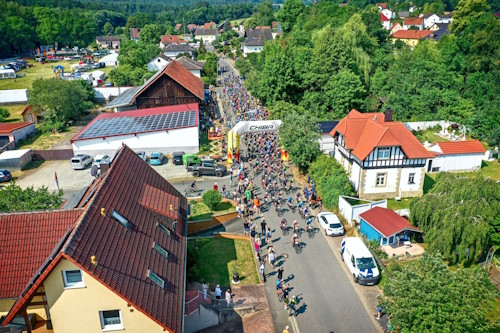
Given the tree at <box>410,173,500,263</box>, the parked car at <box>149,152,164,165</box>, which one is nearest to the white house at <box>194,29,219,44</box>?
the parked car at <box>149,152,164,165</box>

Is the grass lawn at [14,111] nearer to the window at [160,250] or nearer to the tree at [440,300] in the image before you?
the window at [160,250]

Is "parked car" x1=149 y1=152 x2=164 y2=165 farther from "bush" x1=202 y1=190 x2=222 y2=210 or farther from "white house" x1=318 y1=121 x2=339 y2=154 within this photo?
"white house" x1=318 y1=121 x2=339 y2=154

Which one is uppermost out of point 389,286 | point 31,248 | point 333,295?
point 31,248

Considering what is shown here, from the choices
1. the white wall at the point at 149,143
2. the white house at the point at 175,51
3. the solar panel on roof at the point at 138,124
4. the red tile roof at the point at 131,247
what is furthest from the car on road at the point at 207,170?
the white house at the point at 175,51

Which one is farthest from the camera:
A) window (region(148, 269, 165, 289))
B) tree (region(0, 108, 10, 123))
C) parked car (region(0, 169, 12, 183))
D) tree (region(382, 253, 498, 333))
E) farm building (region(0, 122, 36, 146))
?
tree (region(0, 108, 10, 123))

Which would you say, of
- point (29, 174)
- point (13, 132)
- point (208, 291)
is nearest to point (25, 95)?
point (13, 132)

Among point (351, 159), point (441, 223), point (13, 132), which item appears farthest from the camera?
point (13, 132)

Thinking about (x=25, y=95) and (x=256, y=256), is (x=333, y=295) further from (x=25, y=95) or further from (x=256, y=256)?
(x=25, y=95)
